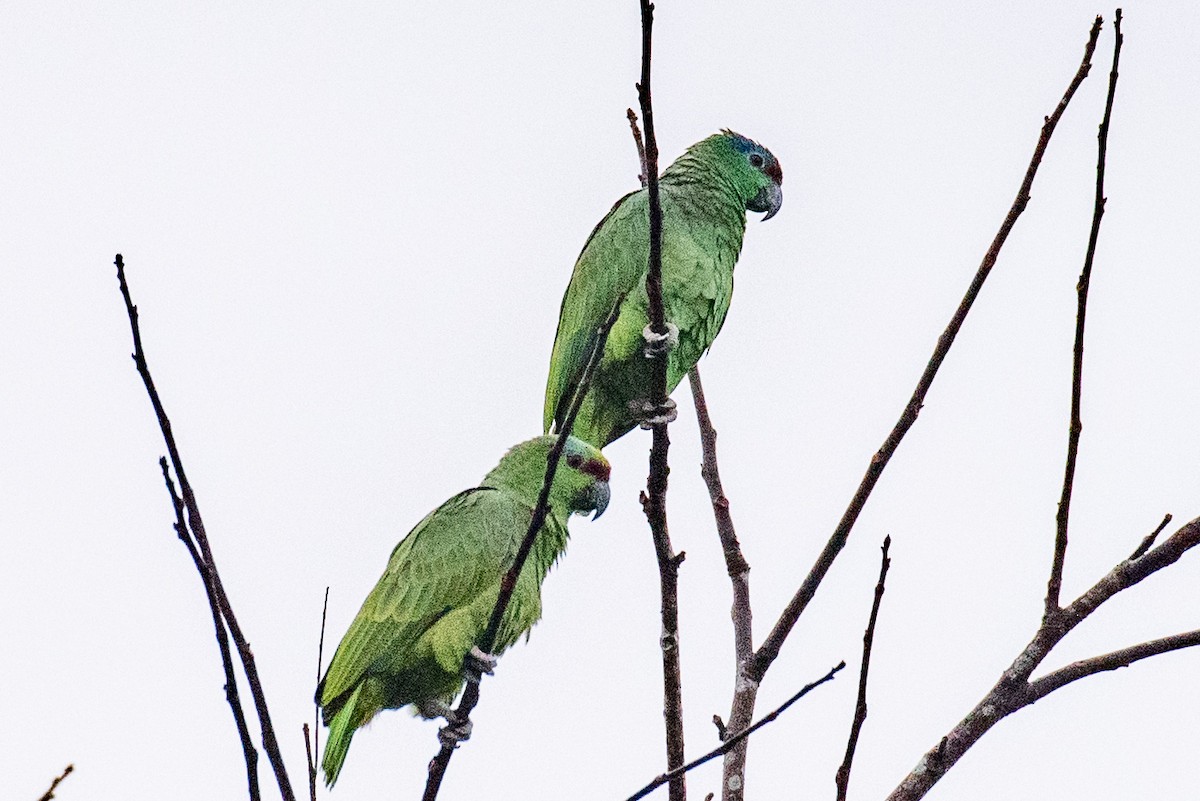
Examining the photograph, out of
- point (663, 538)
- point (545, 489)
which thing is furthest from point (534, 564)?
point (545, 489)

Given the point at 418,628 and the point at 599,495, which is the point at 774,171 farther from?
the point at 418,628

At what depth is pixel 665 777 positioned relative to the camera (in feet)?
8.13

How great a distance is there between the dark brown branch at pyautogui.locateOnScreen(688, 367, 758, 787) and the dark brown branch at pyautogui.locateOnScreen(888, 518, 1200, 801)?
0.62 meters

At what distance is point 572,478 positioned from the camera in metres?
5.59

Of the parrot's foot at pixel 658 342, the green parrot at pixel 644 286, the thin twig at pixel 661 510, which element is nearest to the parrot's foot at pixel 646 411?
the green parrot at pixel 644 286

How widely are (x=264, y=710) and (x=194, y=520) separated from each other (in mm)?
415

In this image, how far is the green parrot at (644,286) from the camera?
518cm

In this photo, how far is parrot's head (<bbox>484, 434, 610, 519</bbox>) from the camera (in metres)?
5.58

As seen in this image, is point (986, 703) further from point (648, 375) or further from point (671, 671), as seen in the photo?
point (648, 375)

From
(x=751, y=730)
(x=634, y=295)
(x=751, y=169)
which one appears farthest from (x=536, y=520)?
(x=751, y=169)

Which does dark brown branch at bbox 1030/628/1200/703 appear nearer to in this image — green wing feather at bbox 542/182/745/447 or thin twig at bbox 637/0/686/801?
thin twig at bbox 637/0/686/801

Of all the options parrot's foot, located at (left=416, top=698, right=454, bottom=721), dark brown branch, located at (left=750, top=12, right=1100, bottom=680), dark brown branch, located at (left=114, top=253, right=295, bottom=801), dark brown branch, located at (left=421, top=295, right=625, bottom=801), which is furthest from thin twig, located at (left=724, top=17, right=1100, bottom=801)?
parrot's foot, located at (left=416, top=698, right=454, bottom=721)

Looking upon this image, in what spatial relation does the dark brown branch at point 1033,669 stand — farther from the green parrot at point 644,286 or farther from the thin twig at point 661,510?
the green parrot at point 644,286

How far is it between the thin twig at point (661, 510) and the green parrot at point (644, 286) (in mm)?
1090
